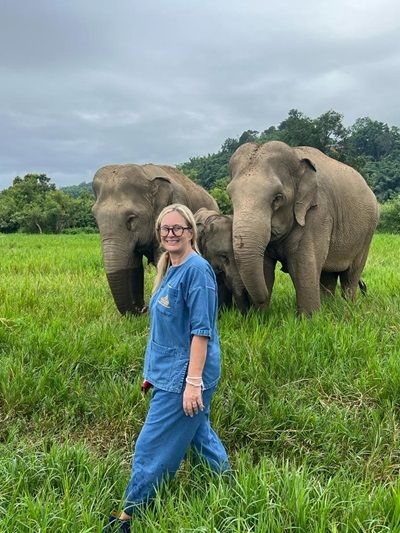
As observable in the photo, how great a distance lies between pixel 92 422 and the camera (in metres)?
3.36

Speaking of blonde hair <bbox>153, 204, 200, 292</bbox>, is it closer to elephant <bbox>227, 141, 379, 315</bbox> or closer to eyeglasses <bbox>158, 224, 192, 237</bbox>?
eyeglasses <bbox>158, 224, 192, 237</bbox>

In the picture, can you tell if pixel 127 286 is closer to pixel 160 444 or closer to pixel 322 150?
pixel 160 444

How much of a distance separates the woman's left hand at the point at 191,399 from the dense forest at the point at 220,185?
19.4 metres

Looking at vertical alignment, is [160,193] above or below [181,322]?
above

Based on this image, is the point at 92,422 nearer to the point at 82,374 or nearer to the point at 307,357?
the point at 82,374

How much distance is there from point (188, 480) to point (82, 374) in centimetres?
150

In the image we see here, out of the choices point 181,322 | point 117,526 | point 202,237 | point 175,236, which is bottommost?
point 117,526

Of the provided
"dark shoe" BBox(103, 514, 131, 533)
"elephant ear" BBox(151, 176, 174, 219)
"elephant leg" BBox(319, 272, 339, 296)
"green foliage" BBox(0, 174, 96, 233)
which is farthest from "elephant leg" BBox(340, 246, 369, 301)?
"green foliage" BBox(0, 174, 96, 233)

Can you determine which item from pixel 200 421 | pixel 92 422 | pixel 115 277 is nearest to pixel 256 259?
pixel 115 277

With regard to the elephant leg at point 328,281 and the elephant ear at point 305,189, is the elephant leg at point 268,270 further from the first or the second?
the elephant leg at point 328,281

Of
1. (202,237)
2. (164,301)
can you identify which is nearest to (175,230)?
(164,301)

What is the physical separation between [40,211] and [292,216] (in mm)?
37705

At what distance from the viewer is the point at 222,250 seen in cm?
493

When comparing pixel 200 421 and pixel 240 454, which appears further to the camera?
pixel 240 454
